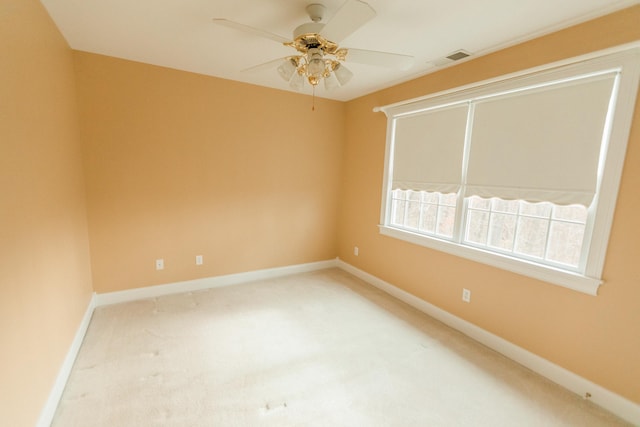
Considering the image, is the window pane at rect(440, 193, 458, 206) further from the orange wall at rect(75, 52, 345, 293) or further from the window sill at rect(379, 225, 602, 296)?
the orange wall at rect(75, 52, 345, 293)

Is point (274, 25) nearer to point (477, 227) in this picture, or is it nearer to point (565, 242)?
point (477, 227)

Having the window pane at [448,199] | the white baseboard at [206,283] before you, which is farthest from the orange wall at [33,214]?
the window pane at [448,199]

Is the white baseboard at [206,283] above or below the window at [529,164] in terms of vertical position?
below

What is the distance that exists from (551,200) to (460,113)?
108cm

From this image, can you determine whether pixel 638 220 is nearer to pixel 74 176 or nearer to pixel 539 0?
pixel 539 0

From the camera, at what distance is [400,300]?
329 cm

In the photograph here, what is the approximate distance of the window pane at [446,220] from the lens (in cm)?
281

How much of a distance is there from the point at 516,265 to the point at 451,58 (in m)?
1.86

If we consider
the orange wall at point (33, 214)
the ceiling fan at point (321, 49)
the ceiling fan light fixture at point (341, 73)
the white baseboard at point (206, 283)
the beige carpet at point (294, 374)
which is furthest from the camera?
the white baseboard at point (206, 283)

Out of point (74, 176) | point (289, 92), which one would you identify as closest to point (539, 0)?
point (289, 92)

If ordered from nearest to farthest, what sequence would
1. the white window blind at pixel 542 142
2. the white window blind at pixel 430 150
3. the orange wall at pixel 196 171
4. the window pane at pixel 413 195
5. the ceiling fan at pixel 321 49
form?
the ceiling fan at pixel 321 49 < the white window blind at pixel 542 142 < the white window blind at pixel 430 150 < the orange wall at pixel 196 171 < the window pane at pixel 413 195

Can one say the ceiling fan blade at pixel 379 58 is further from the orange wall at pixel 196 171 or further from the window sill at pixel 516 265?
the orange wall at pixel 196 171

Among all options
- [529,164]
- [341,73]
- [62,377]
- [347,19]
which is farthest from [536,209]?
[62,377]

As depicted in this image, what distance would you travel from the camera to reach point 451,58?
2.48 meters
